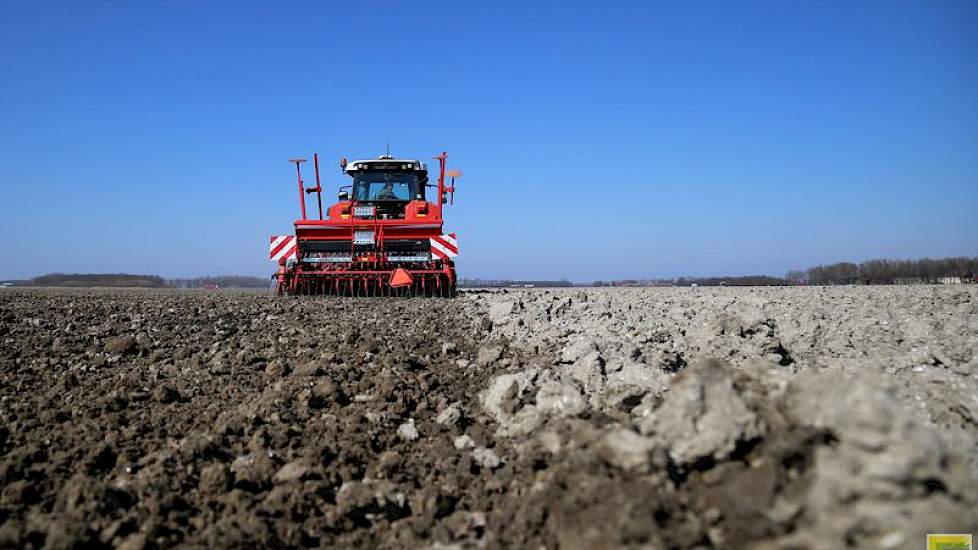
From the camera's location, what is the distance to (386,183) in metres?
14.3

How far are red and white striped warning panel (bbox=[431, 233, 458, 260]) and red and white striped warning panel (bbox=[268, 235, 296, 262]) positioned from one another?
2.78 m

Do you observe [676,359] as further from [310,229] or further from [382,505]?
[310,229]

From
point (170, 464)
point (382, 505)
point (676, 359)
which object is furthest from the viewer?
point (676, 359)

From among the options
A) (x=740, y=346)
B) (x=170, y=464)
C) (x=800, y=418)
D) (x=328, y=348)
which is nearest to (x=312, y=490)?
(x=170, y=464)

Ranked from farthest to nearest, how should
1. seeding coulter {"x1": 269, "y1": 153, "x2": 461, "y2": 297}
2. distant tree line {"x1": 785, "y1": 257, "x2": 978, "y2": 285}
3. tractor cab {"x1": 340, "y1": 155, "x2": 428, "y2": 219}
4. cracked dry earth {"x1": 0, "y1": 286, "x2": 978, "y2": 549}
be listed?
distant tree line {"x1": 785, "y1": 257, "x2": 978, "y2": 285} < tractor cab {"x1": 340, "y1": 155, "x2": 428, "y2": 219} < seeding coulter {"x1": 269, "y1": 153, "x2": 461, "y2": 297} < cracked dry earth {"x1": 0, "y1": 286, "x2": 978, "y2": 549}

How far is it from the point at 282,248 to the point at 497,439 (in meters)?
10.4

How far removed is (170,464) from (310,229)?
10243 millimetres

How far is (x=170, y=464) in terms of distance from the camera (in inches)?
116

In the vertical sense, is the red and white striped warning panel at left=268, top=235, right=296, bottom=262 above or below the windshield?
below

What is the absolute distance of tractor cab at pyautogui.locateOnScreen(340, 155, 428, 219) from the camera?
14.1 meters

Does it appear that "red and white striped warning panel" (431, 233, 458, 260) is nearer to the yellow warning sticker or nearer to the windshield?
the windshield

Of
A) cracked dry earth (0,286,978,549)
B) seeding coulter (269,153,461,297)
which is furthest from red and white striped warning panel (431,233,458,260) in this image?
cracked dry earth (0,286,978,549)

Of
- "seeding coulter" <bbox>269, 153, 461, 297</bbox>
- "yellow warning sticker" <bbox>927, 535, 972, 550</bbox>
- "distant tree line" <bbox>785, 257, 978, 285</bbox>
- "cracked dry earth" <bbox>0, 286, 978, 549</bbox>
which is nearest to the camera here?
"yellow warning sticker" <bbox>927, 535, 972, 550</bbox>

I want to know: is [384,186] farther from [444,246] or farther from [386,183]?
[444,246]
